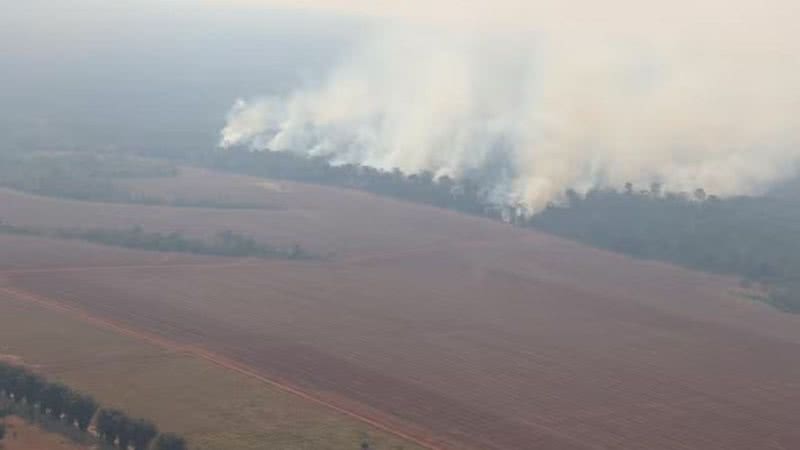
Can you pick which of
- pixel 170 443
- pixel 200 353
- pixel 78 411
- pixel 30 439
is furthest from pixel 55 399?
pixel 200 353

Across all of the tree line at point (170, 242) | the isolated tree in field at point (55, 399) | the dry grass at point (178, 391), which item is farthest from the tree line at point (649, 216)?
the isolated tree in field at point (55, 399)

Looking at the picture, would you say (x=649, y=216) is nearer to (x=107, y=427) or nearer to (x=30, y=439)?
(x=107, y=427)

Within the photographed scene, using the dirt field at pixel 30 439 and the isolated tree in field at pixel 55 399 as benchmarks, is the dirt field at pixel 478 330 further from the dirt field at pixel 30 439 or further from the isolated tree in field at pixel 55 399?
the dirt field at pixel 30 439

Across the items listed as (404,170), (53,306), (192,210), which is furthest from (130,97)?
(53,306)

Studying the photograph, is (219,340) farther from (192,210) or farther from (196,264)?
(192,210)

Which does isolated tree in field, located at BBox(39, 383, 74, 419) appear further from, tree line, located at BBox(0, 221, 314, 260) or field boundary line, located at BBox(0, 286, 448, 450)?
tree line, located at BBox(0, 221, 314, 260)
